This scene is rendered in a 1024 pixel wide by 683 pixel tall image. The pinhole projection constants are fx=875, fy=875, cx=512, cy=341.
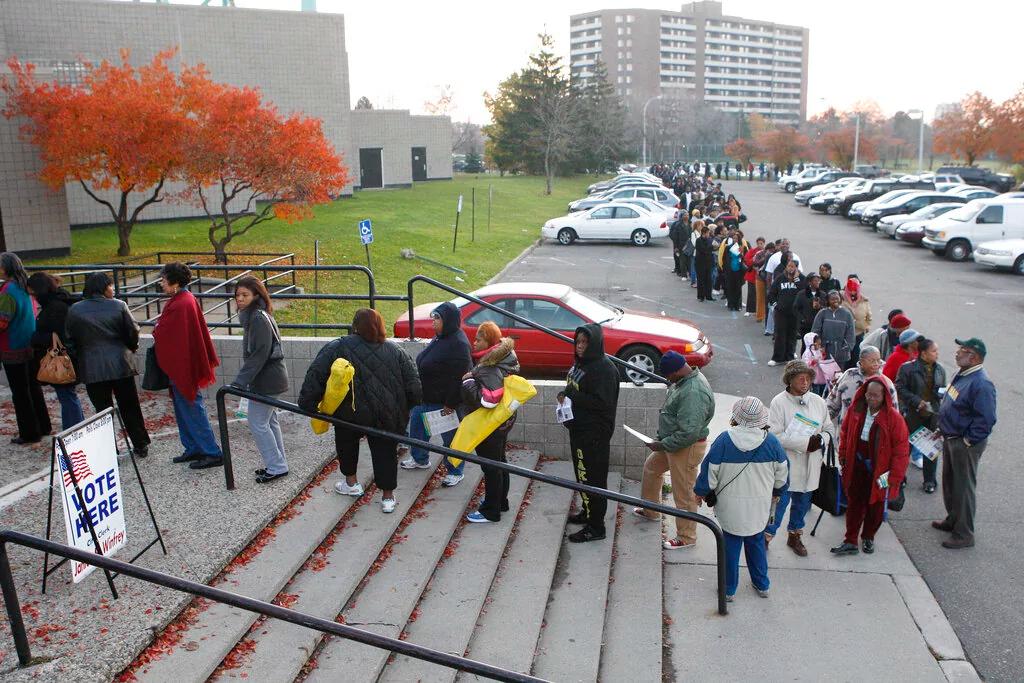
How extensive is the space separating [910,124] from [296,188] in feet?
368

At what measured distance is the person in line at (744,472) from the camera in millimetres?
6242

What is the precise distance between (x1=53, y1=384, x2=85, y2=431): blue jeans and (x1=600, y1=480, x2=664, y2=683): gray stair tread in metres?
4.88

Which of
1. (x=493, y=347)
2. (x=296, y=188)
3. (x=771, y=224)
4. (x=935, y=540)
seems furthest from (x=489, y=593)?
(x=771, y=224)

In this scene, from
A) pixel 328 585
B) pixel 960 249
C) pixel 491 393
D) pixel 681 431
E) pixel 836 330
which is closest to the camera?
pixel 328 585

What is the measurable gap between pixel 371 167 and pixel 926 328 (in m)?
38.8

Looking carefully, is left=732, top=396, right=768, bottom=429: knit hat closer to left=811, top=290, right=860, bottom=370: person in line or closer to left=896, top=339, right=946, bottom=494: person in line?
left=896, top=339, right=946, bottom=494: person in line

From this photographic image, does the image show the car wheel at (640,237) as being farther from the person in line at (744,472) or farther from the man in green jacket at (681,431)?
the person in line at (744,472)

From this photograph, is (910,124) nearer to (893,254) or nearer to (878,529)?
(893,254)

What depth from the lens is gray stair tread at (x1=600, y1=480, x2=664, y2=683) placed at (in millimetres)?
5746

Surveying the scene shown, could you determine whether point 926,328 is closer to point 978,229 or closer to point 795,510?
point 795,510

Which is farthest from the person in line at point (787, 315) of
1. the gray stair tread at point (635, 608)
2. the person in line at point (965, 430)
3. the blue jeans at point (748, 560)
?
the blue jeans at point (748, 560)

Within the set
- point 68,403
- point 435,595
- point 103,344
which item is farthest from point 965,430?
point 68,403

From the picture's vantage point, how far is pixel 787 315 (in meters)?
13.8

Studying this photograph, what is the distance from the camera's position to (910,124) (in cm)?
11512
